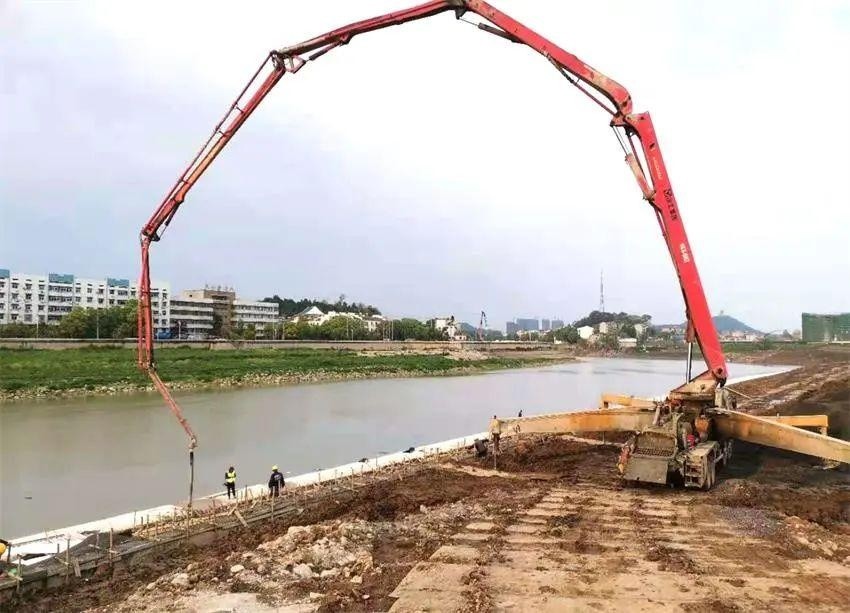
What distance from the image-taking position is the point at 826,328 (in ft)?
476

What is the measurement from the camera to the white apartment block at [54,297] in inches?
3701

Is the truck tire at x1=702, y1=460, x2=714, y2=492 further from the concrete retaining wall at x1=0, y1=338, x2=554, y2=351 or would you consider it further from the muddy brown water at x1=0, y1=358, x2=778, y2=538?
the concrete retaining wall at x1=0, y1=338, x2=554, y2=351

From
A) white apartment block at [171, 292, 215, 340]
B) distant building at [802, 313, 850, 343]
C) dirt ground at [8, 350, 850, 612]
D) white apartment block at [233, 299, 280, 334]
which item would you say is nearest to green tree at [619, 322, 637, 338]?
distant building at [802, 313, 850, 343]

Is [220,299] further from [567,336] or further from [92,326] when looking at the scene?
[567,336]

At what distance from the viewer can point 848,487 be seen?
13820mm

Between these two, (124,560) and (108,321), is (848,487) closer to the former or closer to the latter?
(124,560)

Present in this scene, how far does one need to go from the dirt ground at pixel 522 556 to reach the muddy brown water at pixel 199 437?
615 cm

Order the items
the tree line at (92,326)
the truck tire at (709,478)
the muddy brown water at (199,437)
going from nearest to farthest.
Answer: the truck tire at (709,478) < the muddy brown water at (199,437) < the tree line at (92,326)

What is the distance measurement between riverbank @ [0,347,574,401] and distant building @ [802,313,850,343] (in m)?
103

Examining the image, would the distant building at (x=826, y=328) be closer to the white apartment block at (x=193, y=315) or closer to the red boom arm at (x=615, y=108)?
the white apartment block at (x=193, y=315)

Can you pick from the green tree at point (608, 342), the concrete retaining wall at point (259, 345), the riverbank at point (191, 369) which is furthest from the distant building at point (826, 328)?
the riverbank at point (191, 369)

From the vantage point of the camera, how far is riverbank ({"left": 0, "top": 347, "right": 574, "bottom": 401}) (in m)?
38.4

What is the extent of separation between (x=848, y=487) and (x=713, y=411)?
10.4ft

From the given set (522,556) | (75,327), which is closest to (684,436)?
(522,556)
